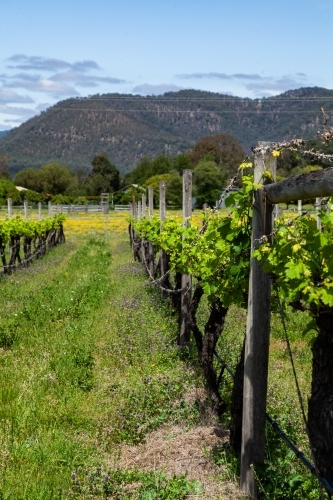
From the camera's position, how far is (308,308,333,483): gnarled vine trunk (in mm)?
3346

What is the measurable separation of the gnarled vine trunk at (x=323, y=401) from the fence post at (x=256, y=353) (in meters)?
1.11

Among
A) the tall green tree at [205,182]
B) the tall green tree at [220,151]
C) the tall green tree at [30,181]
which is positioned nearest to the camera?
the tall green tree at [205,182]

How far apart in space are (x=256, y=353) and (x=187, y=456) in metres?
1.31

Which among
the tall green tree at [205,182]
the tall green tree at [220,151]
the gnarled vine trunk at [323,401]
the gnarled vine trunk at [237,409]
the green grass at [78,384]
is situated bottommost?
the green grass at [78,384]

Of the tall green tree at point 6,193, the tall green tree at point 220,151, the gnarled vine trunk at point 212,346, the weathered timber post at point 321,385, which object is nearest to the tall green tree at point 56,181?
the tall green tree at point 220,151

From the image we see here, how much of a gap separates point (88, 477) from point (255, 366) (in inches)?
62.7

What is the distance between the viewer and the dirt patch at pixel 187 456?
15.8 ft

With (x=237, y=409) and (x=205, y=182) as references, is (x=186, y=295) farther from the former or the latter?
(x=205, y=182)

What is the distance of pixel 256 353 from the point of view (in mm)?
4602

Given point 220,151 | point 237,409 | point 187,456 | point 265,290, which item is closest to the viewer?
point 265,290

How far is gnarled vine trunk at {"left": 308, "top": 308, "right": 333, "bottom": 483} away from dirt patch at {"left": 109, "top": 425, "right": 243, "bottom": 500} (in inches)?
52.4

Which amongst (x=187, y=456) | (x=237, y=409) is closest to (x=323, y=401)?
(x=237, y=409)

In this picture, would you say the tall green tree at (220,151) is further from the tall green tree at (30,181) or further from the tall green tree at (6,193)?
the tall green tree at (6,193)

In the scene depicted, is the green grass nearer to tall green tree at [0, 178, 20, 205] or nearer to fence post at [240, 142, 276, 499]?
fence post at [240, 142, 276, 499]
